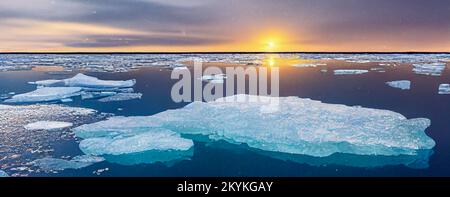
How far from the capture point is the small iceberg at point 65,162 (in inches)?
204

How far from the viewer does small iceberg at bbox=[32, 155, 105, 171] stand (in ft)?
17.0

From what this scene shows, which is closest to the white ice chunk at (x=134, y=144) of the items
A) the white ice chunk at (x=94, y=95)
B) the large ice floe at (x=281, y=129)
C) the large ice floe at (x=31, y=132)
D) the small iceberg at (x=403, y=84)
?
the large ice floe at (x=281, y=129)

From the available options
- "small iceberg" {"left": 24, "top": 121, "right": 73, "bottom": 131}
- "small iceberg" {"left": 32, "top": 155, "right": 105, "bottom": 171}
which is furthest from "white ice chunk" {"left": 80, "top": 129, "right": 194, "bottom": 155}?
"small iceberg" {"left": 24, "top": 121, "right": 73, "bottom": 131}

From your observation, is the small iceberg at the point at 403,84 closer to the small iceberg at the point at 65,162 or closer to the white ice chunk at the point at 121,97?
the white ice chunk at the point at 121,97

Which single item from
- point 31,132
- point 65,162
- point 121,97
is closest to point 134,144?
point 65,162

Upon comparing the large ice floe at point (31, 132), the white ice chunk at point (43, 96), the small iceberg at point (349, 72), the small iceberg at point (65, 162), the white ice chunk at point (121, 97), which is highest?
the small iceberg at point (349, 72)

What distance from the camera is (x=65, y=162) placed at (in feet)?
17.6

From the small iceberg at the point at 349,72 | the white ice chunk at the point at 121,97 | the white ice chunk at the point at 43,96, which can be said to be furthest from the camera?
the small iceberg at the point at 349,72

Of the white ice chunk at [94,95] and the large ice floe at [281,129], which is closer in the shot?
the large ice floe at [281,129]

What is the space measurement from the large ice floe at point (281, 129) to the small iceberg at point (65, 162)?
13 cm

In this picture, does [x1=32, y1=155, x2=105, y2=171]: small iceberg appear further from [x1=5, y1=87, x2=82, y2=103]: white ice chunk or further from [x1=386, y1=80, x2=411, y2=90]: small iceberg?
[x1=386, y1=80, x2=411, y2=90]: small iceberg

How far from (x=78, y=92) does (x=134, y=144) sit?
847cm

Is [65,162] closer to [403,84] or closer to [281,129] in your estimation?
[281,129]

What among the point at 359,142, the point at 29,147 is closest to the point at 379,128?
the point at 359,142
